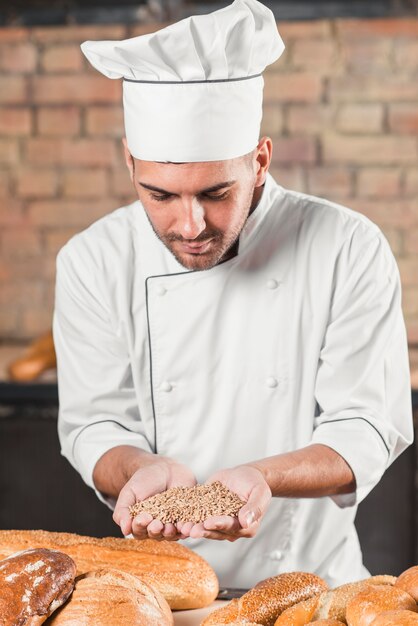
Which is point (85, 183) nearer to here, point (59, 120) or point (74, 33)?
point (59, 120)

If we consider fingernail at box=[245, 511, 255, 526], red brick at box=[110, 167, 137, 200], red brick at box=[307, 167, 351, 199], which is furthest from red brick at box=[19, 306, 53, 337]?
fingernail at box=[245, 511, 255, 526]

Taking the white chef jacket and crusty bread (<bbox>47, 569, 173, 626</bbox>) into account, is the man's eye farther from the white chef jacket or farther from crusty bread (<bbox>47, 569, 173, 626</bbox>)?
crusty bread (<bbox>47, 569, 173, 626</bbox>)

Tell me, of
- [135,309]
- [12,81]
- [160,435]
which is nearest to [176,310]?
[135,309]

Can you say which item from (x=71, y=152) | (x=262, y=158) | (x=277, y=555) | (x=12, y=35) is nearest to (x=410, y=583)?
(x=277, y=555)

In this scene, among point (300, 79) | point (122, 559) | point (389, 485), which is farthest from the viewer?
point (300, 79)

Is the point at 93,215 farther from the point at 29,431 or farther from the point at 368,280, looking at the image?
the point at 368,280

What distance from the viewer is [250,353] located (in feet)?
6.66

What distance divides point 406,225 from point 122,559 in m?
2.14

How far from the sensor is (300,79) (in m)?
3.45

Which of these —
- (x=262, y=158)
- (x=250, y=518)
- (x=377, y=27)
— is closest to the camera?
(x=250, y=518)

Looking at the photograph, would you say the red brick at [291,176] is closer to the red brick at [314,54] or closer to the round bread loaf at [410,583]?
the red brick at [314,54]

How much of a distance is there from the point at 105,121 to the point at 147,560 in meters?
2.22

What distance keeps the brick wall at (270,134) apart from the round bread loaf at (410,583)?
85.2 inches

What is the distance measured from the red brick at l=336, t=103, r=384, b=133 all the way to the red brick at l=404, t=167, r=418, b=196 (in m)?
0.18
